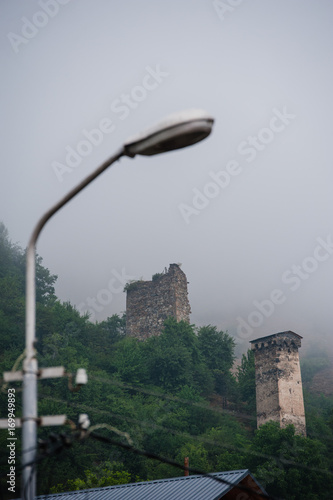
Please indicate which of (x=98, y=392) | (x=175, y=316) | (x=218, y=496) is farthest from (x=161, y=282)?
(x=218, y=496)

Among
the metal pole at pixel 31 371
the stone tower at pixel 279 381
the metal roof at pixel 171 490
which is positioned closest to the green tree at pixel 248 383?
the stone tower at pixel 279 381

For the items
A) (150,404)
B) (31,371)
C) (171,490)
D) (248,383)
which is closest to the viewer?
(31,371)

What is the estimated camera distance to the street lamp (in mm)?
4285

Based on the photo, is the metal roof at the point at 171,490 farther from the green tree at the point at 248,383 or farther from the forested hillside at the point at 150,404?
the green tree at the point at 248,383

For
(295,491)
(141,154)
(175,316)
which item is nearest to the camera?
(141,154)

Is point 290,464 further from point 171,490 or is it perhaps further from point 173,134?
point 173,134

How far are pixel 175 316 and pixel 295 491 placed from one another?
21373 millimetres

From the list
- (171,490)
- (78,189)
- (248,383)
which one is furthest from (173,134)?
(248,383)

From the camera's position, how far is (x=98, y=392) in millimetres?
41719

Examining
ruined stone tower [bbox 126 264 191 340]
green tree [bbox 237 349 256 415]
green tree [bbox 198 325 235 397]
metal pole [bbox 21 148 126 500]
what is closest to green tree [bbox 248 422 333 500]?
green tree [bbox 237 349 256 415]

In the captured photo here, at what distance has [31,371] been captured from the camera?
455 centimetres

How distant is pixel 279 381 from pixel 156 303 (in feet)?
51.8

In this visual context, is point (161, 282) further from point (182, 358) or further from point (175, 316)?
point (182, 358)

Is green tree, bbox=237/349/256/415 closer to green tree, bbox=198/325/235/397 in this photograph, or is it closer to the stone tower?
green tree, bbox=198/325/235/397
